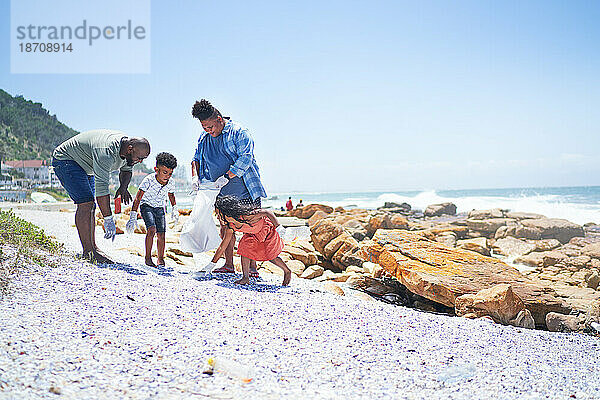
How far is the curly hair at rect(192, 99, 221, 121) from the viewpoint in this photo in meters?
4.76

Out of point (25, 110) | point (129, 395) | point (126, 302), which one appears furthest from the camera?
point (25, 110)

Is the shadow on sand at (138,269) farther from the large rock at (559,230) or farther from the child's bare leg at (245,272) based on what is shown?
the large rock at (559,230)

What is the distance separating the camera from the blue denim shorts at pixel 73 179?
15.4ft

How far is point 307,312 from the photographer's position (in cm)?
360

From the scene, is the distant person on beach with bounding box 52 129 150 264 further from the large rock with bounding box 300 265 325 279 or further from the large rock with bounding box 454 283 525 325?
the large rock with bounding box 454 283 525 325

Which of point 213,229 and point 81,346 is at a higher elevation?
point 213,229

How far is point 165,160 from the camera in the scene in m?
5.25

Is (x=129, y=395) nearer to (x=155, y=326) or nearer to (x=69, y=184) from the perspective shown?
(x=155, y=326)

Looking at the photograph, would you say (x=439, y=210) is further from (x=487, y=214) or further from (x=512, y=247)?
(x=512, y=247)

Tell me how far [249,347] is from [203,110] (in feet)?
9.65

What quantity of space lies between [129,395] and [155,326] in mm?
888

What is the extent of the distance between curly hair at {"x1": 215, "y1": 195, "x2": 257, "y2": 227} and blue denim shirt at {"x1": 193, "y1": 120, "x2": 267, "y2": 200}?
0.40 metres

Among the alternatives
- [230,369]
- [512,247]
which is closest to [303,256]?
[230,369]

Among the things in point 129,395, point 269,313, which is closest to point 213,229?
point 269,313
